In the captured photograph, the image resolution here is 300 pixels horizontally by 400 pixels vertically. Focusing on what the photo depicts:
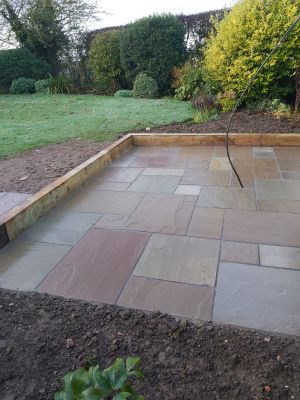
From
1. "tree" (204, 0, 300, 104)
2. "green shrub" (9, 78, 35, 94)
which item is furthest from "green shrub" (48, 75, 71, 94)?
"tree" (204, 0, 300, 104)

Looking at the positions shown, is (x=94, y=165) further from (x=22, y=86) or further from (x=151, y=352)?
(x=22, y=86)

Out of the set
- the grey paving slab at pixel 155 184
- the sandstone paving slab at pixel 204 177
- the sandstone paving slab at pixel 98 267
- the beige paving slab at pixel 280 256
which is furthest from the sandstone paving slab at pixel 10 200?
the beige paving slab at pixel 280 256

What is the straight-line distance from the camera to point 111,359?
1448mm

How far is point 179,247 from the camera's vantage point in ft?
7.70

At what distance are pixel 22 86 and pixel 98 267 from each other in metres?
10.3

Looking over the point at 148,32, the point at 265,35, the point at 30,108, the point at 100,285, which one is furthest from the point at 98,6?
the point at 100,285

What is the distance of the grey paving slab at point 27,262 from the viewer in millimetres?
2055

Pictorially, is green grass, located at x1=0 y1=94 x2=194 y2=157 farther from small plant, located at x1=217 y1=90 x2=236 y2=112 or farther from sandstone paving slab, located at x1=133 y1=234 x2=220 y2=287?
sandstone paving slab, located at x1=133 y1=234 x2=220 y2=287

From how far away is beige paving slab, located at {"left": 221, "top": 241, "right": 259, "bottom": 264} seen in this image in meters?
2.15

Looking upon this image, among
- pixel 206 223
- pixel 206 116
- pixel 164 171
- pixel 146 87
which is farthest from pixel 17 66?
pixel 206 223

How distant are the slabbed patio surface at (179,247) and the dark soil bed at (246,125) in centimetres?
123

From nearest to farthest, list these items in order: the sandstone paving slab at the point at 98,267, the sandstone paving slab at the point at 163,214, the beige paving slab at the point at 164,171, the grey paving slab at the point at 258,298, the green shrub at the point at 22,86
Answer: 1. the grey paving slab at the point at 258,298
2. the sandstone paving slab at the point at 98,267
3. the sandstone paving slab at the point at 163,214
4. the beige paving slab at the point at 164,171
5. the green shrub at the point at 22,86

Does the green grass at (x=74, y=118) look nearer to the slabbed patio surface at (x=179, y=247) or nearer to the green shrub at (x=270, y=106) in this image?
the green shrub at (x=270, y=106)

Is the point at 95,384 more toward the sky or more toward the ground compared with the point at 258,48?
more toward the ground
